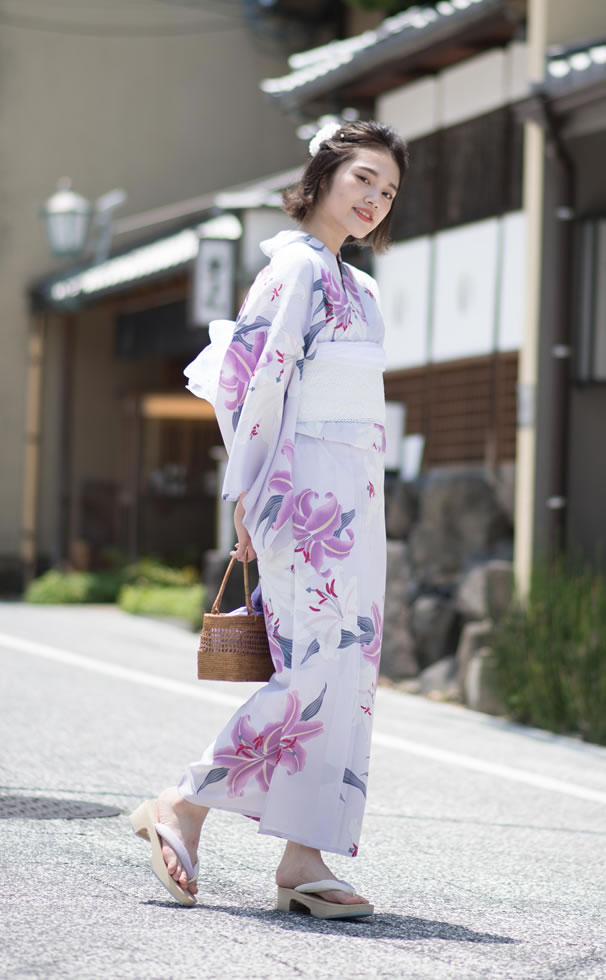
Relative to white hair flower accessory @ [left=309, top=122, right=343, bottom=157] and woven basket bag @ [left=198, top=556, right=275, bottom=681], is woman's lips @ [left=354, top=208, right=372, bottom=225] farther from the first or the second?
woven basket bag @ [left=198, top=556, right=275, bottom=681]

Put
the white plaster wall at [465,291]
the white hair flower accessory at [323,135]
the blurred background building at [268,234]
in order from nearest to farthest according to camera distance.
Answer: the white hair flower accessory at [323,135] < the blurred background building at [268,234] < the white plaster wall at [465,291]

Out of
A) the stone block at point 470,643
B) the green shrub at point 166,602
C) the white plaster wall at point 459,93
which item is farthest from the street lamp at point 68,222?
the stone block at point 470,643

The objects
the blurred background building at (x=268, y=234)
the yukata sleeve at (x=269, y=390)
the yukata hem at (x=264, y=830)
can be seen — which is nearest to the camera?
the yukata hem at (x=264, y=830)

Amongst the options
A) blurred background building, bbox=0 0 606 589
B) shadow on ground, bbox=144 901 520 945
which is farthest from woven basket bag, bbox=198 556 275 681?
blurred background building, bbox=0 0 606 589

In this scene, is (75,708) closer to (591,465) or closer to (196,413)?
(591,465)

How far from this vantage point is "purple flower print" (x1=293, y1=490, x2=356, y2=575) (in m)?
3.80

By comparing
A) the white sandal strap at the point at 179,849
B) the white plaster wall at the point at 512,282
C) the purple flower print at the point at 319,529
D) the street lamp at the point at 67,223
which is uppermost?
the street lamp at the point at 67,223

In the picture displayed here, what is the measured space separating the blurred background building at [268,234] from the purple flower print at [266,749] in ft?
16.5

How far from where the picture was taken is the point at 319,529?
380 centimetres

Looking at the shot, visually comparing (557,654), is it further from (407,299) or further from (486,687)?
(407,299)

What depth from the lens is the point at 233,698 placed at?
333 inches

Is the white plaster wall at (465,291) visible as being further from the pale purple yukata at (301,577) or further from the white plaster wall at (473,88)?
the pale purple yukata at (301,577)

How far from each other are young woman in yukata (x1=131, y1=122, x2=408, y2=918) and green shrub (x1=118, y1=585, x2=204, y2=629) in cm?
921

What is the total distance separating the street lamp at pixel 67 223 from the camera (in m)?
16.2
